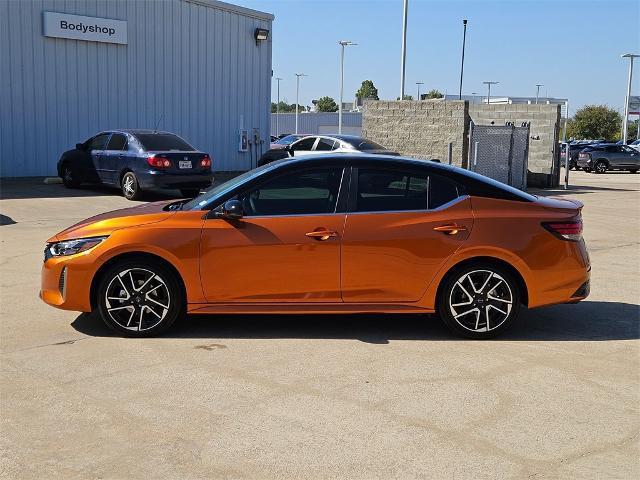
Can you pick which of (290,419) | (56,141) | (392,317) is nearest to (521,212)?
(392,317)

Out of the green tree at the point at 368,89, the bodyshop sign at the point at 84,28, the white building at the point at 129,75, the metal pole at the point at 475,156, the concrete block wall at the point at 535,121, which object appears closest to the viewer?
the white building at the point at 129,75

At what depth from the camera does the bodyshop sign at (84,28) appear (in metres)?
19.1

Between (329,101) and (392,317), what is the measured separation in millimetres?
163379

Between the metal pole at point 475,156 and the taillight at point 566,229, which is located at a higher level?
the metal pole at point 475,156

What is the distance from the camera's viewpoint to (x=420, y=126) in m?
22.7

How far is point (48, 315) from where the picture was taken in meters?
6.46

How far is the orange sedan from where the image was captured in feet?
18.6

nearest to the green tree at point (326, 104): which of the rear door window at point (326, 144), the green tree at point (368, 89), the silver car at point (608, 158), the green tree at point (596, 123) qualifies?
the green tree at point (368, 89)

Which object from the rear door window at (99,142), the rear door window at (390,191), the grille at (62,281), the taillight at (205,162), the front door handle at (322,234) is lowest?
the grille at (62,281)

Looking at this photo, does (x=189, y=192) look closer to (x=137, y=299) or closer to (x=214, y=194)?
(x=214, y=194)

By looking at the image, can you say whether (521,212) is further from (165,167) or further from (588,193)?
(588,193)

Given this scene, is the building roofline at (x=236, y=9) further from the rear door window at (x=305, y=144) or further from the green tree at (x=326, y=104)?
the green tree at (x=326, y=104)

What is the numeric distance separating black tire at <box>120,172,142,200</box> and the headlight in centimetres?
989

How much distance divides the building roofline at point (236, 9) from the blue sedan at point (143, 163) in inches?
306
